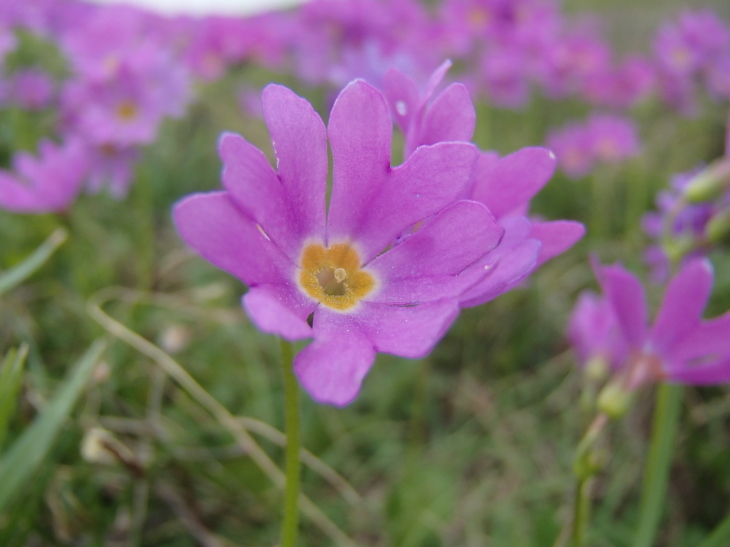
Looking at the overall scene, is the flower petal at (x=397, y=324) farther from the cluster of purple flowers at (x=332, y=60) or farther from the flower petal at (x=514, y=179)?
the cluster of purple flowers at (x=332, y=60)

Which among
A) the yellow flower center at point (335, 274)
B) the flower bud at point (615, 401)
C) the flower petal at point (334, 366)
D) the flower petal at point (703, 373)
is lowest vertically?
the flower bud at point (615, 401)

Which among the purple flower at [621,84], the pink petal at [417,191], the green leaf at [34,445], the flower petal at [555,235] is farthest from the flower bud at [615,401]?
the purple flower at [621,84]

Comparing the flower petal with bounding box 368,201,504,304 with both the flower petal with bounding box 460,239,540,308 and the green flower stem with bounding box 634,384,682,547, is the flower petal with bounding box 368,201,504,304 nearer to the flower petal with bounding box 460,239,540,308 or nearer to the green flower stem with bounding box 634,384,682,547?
the flower petal with bounding box 460,239,540,308

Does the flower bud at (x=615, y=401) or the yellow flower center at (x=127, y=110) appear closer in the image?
the flower bud at (x=615, y=401)

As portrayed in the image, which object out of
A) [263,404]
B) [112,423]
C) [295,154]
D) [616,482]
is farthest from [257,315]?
[616,482]

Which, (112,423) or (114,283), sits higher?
(112,423)

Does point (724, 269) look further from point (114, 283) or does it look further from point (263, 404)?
point (114, 283)
